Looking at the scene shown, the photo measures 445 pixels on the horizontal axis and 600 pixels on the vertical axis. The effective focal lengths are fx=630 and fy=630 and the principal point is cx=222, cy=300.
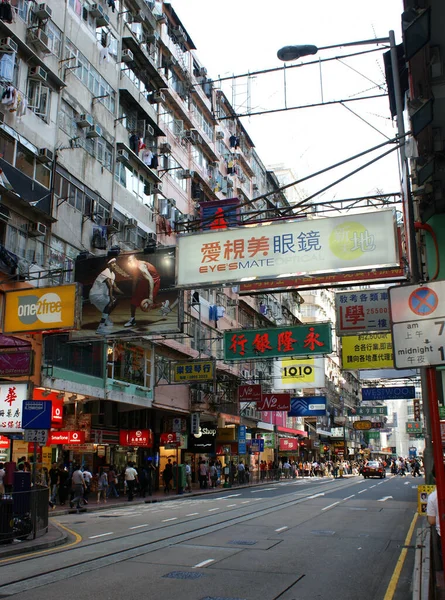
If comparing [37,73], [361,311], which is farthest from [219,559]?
[37,73]

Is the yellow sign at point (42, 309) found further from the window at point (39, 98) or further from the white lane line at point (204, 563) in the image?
the window at point (39, 98)

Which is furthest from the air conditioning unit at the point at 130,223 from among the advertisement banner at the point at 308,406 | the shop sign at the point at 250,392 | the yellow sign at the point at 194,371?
the advertisement banner at the point at 308,406

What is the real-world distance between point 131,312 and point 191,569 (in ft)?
29.3

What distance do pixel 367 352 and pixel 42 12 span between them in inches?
674

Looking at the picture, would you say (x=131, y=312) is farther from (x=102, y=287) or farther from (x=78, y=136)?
(x=78, y=136)

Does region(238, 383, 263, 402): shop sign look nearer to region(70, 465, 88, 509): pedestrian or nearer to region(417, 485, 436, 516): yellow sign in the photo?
region(70, 465, 88, 509): pedestrian

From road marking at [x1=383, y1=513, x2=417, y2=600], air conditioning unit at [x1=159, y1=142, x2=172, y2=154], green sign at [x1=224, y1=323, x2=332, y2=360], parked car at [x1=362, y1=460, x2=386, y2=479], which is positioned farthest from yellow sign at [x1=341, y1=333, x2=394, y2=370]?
parked car at [x1=362, y1=460, x2=386, y2=479]

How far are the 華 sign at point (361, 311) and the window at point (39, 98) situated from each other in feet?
42.4

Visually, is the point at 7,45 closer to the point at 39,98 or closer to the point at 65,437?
the point at 39,98

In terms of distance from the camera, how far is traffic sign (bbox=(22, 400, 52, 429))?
14.7m

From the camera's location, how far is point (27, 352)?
1861 cm

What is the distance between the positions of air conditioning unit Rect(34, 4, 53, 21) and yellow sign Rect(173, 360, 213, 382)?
620 inches

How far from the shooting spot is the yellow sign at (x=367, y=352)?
21938mm

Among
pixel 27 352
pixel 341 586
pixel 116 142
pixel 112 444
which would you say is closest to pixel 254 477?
pixel 112 444
